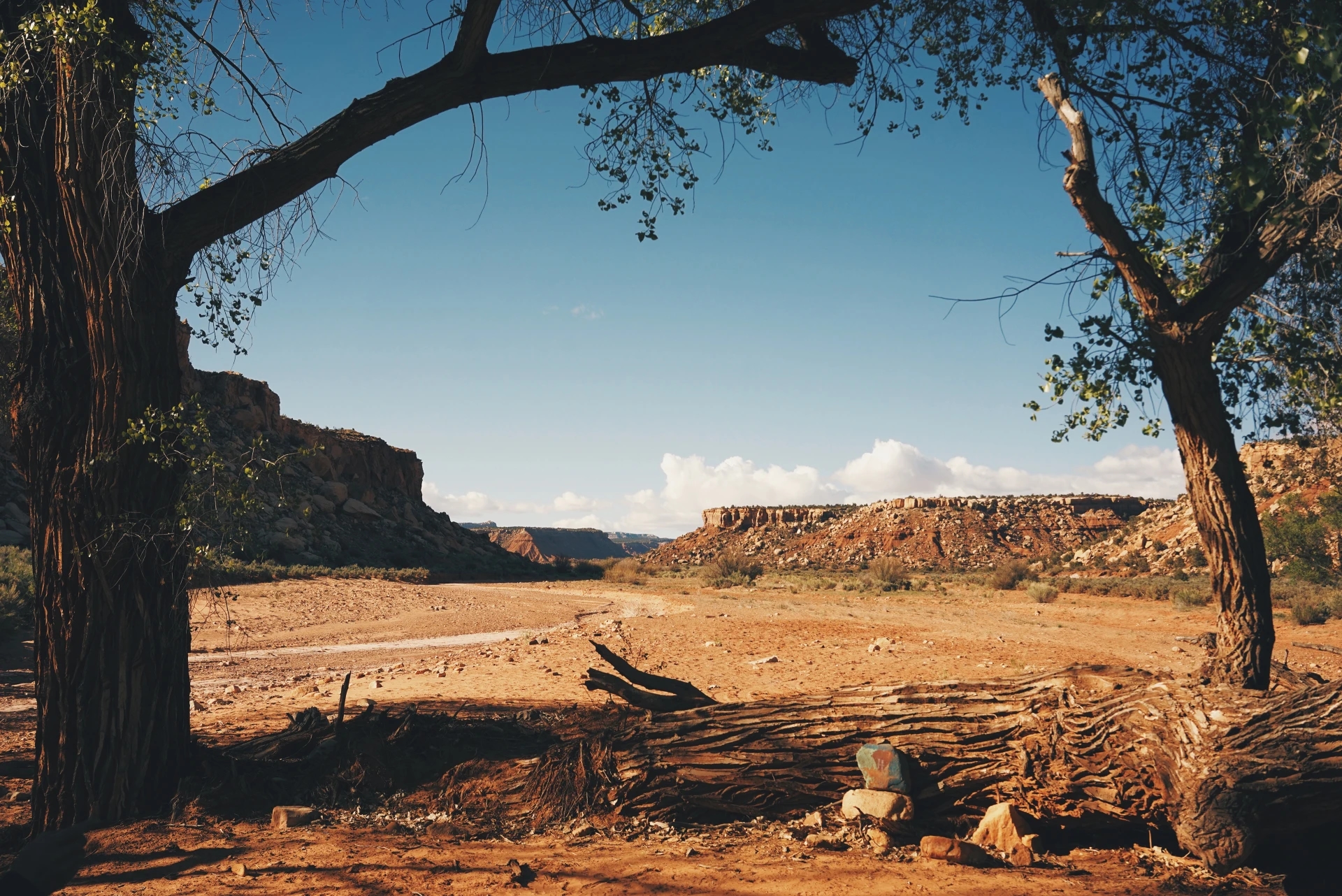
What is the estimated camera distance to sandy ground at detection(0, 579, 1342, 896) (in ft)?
14.0

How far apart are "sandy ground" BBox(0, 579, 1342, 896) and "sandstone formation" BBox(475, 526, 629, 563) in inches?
3684

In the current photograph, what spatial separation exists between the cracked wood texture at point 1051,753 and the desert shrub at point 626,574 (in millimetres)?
34261

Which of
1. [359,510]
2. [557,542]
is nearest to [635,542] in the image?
[557,542]

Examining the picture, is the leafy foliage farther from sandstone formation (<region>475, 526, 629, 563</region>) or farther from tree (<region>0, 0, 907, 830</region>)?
sandstone formation (<region>475, 526, 629, 563</region>)

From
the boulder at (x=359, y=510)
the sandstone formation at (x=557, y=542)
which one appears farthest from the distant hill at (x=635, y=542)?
the boulder at (x=359, y=510)

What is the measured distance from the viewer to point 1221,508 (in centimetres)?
569

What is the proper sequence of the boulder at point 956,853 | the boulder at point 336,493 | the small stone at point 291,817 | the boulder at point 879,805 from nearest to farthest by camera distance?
the boulder at point 956,853
the boulder at point 879,805
the small stone at point 291,817
the boulder at point 336,493

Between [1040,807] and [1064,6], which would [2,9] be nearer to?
[1064,6]

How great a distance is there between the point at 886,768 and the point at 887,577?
30864 mm

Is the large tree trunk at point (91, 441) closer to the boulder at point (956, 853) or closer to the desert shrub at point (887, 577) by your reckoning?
the boulder at point (956, 853)

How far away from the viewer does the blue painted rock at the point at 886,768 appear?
16.5ft

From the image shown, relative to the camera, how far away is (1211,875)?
14.1 feet

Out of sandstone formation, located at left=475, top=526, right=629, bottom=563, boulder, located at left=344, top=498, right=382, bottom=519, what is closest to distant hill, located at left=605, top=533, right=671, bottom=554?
sandstone formation, located at left=475, top=526, right=629, bottom=563

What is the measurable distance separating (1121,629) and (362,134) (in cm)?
1801
